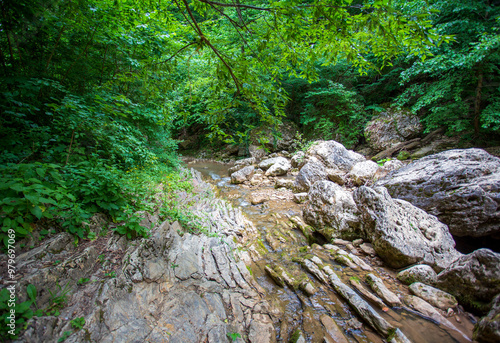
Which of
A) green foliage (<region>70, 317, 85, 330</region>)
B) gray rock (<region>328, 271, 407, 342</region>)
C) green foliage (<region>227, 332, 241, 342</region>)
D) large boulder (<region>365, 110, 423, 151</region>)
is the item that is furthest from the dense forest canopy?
large boulder (<region>365, 110, 423, 151</region>)

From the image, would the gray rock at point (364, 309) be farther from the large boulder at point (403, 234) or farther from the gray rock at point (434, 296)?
the large boulder at point (403, 234)

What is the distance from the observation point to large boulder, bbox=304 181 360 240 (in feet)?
16.2

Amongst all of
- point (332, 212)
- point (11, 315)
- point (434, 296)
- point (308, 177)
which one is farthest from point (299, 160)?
point (11, 315)

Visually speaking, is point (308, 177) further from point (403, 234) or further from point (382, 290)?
point (382, 290)

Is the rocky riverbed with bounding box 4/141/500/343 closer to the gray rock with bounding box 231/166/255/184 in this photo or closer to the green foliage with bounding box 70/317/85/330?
the green foliage with bounding box 70/317/85/330

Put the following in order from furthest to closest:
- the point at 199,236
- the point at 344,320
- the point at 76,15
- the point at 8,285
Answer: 1. the point at 199,236
2. the point at 76,15
3. the point at 344,320
4. the point at 8,285

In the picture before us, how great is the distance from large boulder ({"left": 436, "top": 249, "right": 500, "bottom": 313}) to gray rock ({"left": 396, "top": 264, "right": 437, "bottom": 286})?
0.21 m

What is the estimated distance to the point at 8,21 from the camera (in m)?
2.91

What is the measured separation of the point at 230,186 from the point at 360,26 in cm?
882

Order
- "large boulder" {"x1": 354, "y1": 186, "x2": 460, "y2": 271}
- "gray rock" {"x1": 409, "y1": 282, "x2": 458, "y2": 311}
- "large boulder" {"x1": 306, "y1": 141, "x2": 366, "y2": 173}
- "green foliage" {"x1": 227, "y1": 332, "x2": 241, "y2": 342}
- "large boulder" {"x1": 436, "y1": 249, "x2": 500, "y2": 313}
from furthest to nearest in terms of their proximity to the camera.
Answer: "large boulder" {"x1": 306, "y1": 141, "x2": 366, "y2": 173} < "large boulder" {"x1": 354, "y1": 186, "x2": 460, "y2": 271} < "gray rock" {"x1": 409, "y1": 282, "x2": 458, "y2": 311} < "large boulder" {"x1": 436, "y1": 249, "x2": 500, "y2": 313} < "green foliage" {"x1": 227, "y1": 332, "x2": 241, "y2": 342}

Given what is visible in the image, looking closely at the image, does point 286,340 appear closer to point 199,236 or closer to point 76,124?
point 199,236

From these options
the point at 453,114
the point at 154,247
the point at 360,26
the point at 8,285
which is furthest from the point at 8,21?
the point at 453,114

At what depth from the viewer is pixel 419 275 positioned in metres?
3.39

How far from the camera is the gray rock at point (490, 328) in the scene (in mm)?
2189
